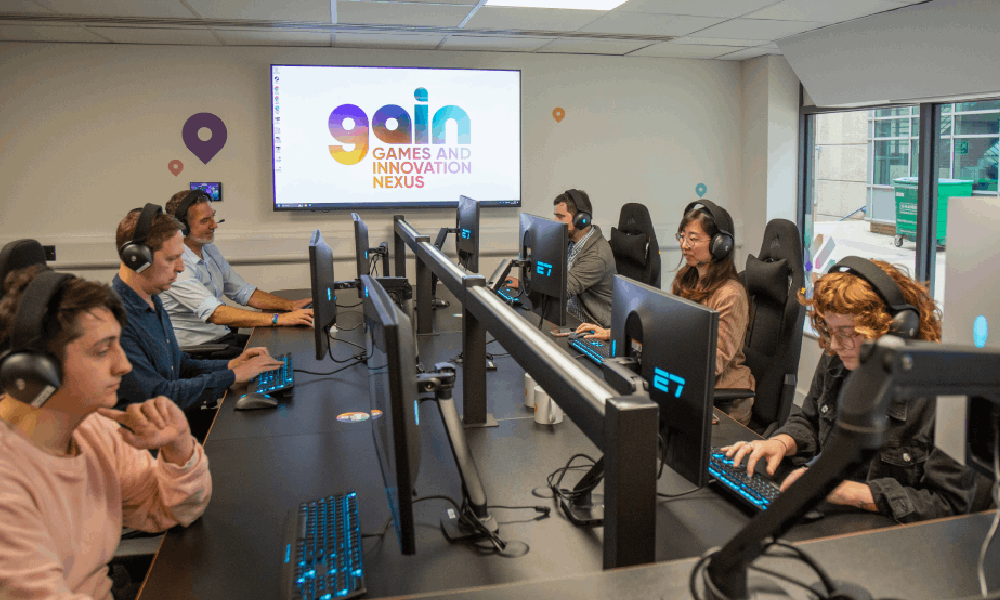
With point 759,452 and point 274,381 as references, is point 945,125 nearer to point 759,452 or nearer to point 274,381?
point 759,452

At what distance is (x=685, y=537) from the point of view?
4.75 ft

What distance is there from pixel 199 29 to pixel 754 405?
3.58 metres

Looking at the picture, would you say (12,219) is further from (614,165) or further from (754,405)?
(754,405)

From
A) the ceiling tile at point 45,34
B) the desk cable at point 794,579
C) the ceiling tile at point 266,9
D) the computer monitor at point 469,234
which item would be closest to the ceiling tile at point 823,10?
the computer monitor at point 469,234

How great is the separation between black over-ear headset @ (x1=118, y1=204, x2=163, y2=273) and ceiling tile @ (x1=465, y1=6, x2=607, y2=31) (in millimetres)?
2073

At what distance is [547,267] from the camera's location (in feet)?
9.17

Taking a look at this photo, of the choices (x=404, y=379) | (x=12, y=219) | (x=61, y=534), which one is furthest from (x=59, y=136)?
(x=404, y=379)

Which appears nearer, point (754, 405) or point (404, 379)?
point (404, 379)

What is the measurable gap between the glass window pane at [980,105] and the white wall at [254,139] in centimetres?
186

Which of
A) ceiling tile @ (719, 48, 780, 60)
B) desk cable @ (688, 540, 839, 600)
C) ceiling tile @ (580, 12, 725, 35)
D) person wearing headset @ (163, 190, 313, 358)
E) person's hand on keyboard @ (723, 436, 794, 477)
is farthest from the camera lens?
ceiling tile @ (719, 48, 780, 60)

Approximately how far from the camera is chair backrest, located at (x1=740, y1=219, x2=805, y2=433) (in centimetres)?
271

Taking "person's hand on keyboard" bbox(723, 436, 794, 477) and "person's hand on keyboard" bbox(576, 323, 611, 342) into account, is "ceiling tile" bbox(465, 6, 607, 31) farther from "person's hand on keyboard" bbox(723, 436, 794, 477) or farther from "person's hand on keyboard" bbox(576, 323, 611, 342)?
"person's hand on keyboard" bbox(723, 436, 794, 477)

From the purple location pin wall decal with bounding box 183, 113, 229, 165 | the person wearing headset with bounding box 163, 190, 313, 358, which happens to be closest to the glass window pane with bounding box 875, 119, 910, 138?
the person wearing headset with bounding box 163, 190, 313, 358

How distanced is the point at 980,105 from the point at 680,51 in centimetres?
191
